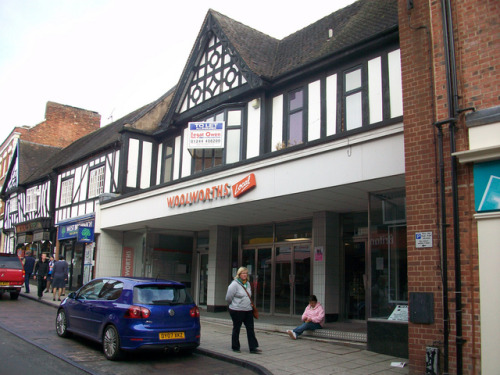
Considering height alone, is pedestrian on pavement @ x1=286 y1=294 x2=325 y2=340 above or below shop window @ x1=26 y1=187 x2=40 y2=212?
below

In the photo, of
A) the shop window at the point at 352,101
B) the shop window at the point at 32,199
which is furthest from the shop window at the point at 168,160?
the shop window at the point at 32,199

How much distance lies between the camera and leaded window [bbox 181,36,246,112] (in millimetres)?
15843

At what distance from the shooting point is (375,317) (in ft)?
31.1

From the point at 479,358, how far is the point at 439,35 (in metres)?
4.74

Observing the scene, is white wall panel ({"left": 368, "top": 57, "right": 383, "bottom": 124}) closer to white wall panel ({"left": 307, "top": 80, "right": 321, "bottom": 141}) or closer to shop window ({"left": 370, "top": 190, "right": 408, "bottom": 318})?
white wall panel ({"left": 307, "top": 80, "right": 321, "bottom": 141})

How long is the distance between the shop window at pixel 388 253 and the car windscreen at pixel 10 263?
1375 cm

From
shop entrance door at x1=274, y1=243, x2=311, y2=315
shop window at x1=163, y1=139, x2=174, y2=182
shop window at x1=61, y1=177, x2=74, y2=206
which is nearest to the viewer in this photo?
shop entrance door at x1=274, y1=243, x2=311, y2=315

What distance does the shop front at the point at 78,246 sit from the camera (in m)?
19.3

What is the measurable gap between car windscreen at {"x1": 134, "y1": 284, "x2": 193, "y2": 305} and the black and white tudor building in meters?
3.41

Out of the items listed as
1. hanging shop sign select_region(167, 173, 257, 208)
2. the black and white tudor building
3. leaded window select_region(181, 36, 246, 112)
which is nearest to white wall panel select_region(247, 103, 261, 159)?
the black and white tudor building

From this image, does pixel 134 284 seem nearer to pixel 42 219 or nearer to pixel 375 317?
pixel 375 317

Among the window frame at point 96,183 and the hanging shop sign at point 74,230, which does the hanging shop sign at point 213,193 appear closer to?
the hanging shop sign at point 74,230

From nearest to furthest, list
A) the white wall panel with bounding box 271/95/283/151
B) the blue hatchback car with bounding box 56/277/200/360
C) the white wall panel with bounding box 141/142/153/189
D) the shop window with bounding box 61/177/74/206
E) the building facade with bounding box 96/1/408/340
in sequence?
the blue hatchback car with bounding box 56/277/200/360 → the building facade with bounding box 96/1/408/340 → the white wall panel with bounding box 271/95/283/151 → the white wall panel with bounding box 141/142/153/189 → the shop window with bounding box 61/177/74/206

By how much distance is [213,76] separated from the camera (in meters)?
16.6
